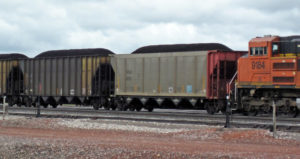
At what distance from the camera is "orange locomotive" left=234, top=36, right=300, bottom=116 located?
22.9 metres

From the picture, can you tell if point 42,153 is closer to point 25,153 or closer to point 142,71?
point 25,153

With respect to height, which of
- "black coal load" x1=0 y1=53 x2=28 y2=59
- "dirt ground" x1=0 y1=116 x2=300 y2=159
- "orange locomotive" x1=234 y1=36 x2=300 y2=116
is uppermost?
"black coal load" x1=0 y1=53 x2=28 y2=59

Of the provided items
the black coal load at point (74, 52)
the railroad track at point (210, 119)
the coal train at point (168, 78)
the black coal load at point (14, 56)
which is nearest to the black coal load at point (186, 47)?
the coal train at point (168, 78)

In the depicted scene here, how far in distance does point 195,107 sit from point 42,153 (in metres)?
16.5

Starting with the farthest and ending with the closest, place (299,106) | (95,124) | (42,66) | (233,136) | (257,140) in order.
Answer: (42,66) < (299,106) < (95,124) < (233,136) < (257,140)

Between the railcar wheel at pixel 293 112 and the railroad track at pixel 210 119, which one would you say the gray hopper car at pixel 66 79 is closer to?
the railroad track at pixel 210 119

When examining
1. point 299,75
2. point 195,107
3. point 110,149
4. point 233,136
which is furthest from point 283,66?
point 110,149

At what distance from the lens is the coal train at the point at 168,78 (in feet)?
76.6

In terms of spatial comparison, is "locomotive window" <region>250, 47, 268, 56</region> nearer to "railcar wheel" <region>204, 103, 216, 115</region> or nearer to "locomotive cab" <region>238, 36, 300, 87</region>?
"locomotive cab" <region>238, 36, 300, 87</region>

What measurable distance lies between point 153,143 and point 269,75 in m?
11.8

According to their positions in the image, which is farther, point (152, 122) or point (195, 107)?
point (195, 107)

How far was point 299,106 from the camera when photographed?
22.5 meters

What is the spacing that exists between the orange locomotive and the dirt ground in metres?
6.05

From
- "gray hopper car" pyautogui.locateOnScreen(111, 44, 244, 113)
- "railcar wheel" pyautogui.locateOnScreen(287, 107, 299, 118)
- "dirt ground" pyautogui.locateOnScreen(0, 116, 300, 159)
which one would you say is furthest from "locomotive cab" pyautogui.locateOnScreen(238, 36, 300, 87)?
"dirt ground" pyautogui.locateOnScreen(0, 116, 300, 159)
